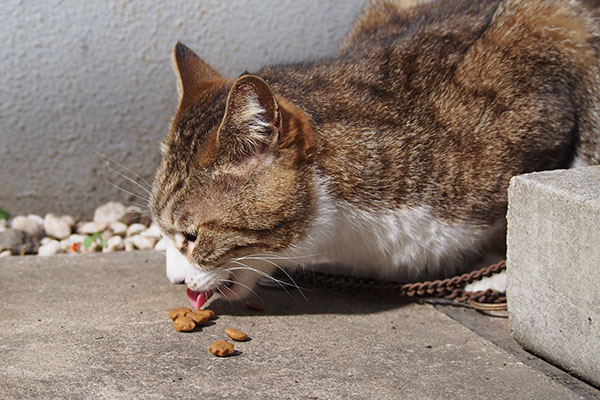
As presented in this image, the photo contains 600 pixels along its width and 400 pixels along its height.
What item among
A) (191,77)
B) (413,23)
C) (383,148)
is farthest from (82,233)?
(413,23)

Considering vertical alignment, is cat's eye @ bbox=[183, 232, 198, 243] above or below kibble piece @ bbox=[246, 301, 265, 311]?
above

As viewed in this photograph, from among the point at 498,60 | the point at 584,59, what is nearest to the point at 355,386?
the point at 498,60

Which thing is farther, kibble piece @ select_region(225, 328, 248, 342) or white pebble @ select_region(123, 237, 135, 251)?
white pebble @ select_region(123, 237, 135, 251)

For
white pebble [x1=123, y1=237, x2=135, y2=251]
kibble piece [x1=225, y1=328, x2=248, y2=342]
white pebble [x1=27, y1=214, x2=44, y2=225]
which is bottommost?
white pebble [x1=123, y1=237, x2=135, y2=251]

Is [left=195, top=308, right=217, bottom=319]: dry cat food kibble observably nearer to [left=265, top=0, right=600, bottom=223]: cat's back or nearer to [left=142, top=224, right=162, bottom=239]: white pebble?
[left=265, top=0, right=600, bottom=223]: cat's back

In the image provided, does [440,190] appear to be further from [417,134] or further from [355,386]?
[355,386]

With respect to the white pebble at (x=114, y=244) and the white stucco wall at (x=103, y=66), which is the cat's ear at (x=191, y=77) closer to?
the white stucco wall at (x=103, y=66)

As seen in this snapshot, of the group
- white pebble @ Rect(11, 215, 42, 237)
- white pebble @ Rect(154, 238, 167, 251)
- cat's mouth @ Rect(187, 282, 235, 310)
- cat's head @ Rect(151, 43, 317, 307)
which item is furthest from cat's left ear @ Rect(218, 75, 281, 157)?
white pebble @ Rect(11, 215, 42, 237)
